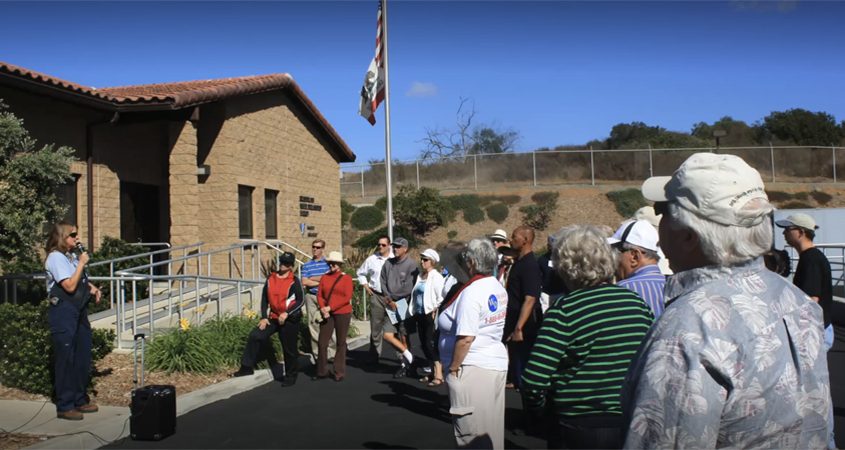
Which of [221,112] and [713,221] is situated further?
[221,112]

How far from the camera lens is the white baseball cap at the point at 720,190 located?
194 cm

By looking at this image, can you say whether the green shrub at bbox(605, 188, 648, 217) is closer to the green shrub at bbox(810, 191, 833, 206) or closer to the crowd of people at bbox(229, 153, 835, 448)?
the green shrub at bbox(810, 191, 833, 206)

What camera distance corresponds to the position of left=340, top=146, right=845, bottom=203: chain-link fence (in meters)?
39.4

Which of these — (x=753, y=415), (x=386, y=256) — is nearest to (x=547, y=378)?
(x=753, y=415)

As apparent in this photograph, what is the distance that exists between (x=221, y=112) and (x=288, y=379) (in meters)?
8.62

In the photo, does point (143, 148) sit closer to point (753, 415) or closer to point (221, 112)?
point (221, 112)

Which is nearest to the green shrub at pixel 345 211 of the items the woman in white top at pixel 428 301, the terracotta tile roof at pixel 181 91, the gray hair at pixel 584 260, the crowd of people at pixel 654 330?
the terracotta tile roof at pixel 181 91

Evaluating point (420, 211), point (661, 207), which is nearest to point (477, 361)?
point (661, 207)

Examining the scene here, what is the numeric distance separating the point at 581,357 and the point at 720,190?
1.48 m

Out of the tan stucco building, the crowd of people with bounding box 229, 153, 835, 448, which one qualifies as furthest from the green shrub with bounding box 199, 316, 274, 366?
the tan stucco building

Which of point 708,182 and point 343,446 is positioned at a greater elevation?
point 708,182

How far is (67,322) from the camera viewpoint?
6727mm

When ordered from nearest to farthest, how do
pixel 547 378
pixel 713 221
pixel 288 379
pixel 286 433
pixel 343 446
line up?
pixel 713 221
pixel 547 378
pixel 343 446
pixel 286 433
pixel 288 379

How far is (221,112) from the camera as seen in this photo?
1574 centimetres
